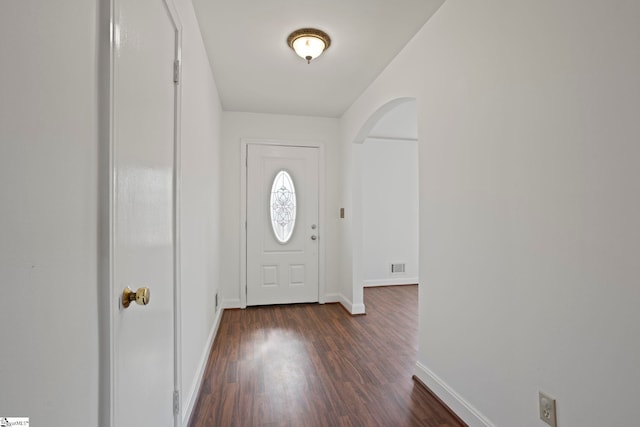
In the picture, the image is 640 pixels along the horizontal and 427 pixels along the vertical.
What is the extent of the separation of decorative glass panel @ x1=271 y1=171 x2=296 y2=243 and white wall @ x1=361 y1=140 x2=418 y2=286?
5.14 ft

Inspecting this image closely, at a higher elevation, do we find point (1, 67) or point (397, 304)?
point (1, 67)

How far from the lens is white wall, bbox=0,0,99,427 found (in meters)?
0.50

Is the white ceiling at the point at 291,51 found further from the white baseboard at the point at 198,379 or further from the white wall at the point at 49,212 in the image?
the white baseboard at the point at 198,379

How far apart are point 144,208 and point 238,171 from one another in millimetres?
2913

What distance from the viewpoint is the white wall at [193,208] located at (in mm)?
1703

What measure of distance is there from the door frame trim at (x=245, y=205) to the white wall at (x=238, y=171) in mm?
45

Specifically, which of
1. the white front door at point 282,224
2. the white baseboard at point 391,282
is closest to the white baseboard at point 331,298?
the white front door at point 282,224

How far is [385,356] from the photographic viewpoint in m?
2.57

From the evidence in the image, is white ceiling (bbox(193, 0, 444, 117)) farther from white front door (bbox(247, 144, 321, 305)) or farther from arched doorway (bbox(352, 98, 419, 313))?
arched doorway (bbox(352, 98, 419, 313))

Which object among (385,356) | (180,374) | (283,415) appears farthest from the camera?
(385,356)

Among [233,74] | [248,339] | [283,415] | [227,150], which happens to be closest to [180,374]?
[283,415]

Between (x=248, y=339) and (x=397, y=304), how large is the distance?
6.85ft

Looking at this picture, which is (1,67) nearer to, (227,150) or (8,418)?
(8,418)

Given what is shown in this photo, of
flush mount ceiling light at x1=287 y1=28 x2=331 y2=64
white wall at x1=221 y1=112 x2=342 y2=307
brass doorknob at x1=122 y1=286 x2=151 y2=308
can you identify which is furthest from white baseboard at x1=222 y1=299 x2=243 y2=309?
brass doorknob at x1=122 y1=286 x2=151 y2=308
